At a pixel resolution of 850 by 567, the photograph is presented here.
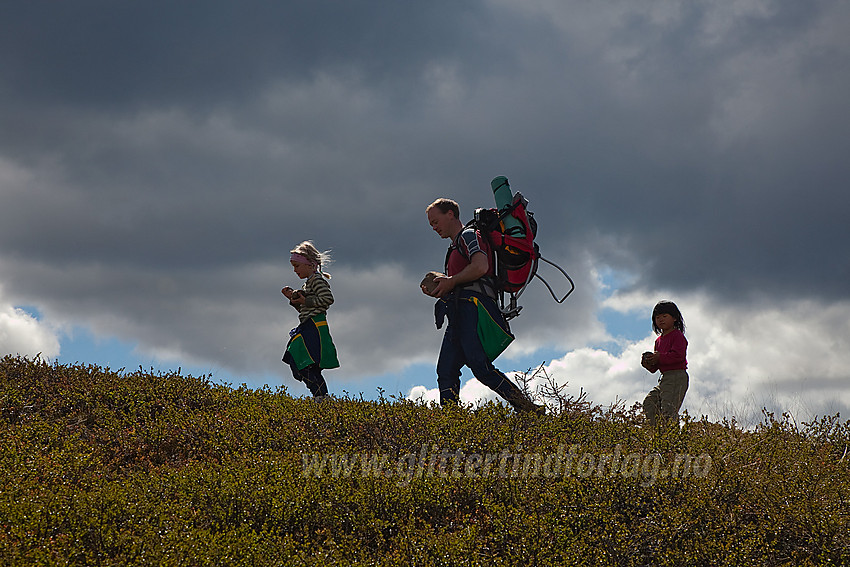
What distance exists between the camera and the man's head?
8625mm

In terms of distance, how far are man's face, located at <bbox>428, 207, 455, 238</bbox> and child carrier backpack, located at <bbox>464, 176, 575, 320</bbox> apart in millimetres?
252

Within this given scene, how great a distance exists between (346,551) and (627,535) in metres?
1.93

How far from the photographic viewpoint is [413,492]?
A: 5281 millimetres

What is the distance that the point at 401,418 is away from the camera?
6945 millimetres

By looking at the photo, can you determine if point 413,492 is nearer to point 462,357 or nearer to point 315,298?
point 462,357

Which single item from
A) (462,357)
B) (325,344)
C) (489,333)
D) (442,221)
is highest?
(442,221)

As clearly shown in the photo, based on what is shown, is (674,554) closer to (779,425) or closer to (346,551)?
(346,551)

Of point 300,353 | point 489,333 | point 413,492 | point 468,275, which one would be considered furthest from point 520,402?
point 300,353

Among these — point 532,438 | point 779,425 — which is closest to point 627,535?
point 532,438

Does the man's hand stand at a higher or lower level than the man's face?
lower

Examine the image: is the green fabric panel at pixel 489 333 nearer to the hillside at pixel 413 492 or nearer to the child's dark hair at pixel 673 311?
the hillside at pixel 413 492

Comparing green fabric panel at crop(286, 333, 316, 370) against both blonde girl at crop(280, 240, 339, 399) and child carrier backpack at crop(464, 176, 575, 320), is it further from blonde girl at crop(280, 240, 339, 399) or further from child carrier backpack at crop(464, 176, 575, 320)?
child carrier backpack at crop(464, 176, 575, 320)

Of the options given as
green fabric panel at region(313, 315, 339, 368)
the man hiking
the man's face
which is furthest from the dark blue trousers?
green fabric panel at region(313, 315, 339, 368)

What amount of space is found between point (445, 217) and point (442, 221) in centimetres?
6
